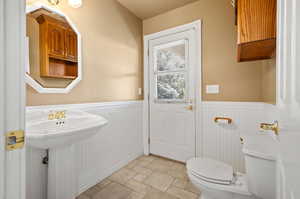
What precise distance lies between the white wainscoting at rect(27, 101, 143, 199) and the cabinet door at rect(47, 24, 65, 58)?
1.72 feet

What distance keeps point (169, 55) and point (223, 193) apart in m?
1.92

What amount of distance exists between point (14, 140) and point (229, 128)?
6.50 feet

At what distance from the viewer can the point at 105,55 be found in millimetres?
1817

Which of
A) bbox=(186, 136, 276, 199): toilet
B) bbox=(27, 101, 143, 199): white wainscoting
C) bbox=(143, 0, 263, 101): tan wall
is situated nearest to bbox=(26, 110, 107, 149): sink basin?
bbox=(27, 101, 143, 199): white wainscoting

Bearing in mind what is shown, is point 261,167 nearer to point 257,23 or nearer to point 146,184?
point 257,23

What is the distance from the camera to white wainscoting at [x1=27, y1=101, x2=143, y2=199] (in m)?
1.20

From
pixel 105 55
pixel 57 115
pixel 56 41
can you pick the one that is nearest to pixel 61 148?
pixel 57 115

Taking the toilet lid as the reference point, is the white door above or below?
above

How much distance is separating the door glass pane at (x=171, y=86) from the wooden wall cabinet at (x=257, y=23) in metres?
1.17

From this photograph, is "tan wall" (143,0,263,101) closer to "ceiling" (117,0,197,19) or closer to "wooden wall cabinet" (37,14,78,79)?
"ceiling" (117,0,197,19)

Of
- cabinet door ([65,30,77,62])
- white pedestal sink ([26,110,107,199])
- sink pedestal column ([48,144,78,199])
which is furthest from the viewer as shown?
cabinet door ([65,30,77,62])

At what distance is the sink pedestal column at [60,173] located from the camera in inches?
43.1

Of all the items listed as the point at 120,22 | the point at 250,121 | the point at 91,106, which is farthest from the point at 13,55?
the point at 250,121

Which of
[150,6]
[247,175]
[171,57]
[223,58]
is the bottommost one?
[247,175]
